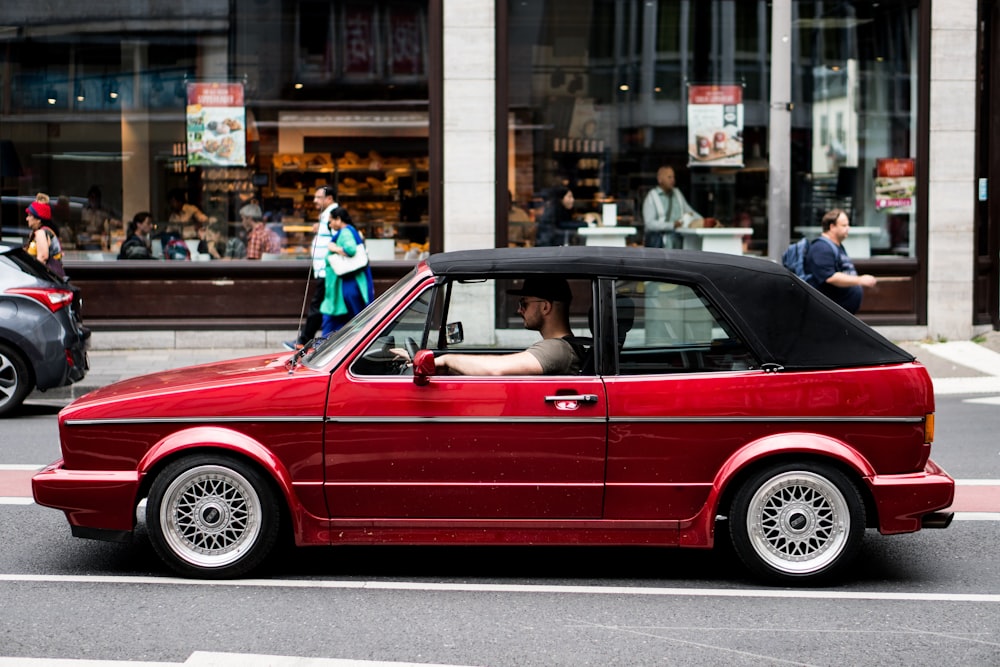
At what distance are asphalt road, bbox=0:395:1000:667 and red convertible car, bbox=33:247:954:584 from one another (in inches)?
9.6

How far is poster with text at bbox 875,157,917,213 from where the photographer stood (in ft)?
55.8

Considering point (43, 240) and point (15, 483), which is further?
point (43, 240)

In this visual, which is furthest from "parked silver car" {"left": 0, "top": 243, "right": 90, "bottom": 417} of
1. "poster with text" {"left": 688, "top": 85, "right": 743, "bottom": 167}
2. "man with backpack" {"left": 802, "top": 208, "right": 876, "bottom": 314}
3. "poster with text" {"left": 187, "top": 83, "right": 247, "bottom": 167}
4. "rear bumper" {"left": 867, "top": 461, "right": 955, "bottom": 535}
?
"poster with text" {"left": 688, "top": 85, "right": 743, "bottom": 167}

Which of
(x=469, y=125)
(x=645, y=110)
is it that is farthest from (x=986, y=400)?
(x=469, y=125)

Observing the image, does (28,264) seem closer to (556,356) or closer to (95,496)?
(95,496)

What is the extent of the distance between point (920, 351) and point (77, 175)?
10436mm

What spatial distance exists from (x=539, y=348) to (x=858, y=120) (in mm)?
12004

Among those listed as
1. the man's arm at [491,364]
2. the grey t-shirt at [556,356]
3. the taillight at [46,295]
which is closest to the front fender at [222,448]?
the man's arm at [491,364]

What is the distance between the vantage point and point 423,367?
617cm

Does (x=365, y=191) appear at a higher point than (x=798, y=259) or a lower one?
higher

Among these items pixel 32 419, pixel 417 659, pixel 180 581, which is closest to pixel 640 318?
pixel 417 659

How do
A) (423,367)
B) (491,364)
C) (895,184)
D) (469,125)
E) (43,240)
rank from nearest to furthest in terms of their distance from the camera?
(423,367), (491,364), (43,240), (469,125), (895,184)

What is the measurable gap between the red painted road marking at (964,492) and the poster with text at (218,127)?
27.0ft

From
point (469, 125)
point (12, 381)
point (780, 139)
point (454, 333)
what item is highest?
point (469, 125)
